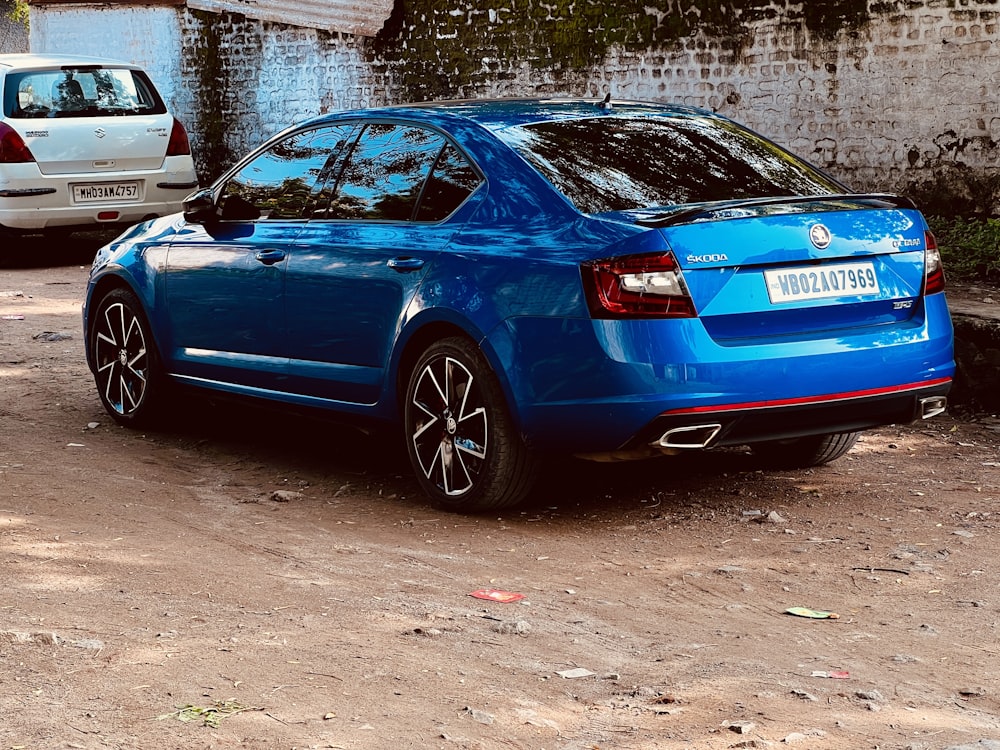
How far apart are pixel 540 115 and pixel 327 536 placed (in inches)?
76.5

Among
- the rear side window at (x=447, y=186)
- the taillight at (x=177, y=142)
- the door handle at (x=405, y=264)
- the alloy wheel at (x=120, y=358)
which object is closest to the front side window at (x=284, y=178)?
the rear side window at (x=447, y=186)

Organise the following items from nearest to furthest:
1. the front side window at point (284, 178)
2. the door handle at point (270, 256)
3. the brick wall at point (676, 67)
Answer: the door handle at point (270, 256) < the front side window at point (284, 178) < the brick wall at point (676, 67)

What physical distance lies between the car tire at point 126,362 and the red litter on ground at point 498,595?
10.1 feet

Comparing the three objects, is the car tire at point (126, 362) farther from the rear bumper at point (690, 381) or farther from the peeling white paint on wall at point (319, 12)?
the peeling white paint on wall at point (319, 12)

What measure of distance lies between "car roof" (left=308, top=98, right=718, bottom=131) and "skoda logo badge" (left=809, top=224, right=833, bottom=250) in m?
1.23

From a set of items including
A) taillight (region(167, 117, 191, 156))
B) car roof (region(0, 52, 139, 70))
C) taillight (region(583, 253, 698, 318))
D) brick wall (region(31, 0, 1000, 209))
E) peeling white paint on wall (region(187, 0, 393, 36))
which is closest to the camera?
taillight (region(583, 253, 698, 318))

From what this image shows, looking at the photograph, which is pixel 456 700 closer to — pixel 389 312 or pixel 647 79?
pixel 389 312

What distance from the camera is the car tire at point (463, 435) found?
5723 millimetres

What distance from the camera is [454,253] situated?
19.1 feet

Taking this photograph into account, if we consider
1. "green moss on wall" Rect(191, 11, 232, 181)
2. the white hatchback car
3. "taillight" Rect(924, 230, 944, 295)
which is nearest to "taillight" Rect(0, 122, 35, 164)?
the white hatchback car

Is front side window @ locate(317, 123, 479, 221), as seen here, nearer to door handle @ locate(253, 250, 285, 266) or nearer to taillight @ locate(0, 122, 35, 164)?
door handle @ locate(253, 250, 285, 266)

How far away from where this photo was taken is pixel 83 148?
1377cm

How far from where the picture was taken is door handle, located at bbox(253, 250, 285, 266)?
6.59 meters

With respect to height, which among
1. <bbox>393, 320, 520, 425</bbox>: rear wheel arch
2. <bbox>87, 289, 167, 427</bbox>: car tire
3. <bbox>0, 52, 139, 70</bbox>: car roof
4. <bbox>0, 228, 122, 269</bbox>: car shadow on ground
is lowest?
<bbox>0, 228, 122, 269</bbox>: car shadow on ground
